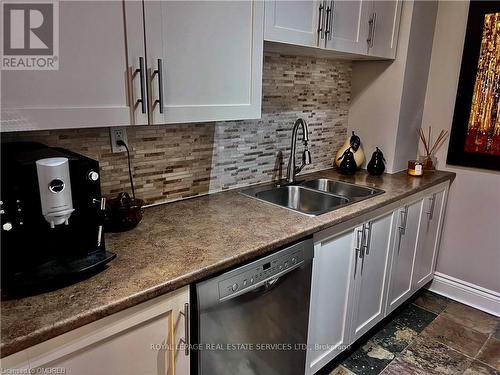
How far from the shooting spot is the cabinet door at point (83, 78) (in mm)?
979

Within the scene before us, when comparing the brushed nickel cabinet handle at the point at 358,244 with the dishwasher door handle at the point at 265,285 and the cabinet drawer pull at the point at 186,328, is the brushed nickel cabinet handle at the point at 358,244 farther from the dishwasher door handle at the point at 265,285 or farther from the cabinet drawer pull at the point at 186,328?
the cabinet drawer pull at the point at 186,328

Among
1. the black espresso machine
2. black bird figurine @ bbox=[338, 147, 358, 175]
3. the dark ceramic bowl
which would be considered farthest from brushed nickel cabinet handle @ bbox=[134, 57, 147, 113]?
black bird figurine @ bbox=[338, 147, 358, 175]

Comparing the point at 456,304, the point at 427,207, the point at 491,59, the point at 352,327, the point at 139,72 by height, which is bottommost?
the point at 456,304

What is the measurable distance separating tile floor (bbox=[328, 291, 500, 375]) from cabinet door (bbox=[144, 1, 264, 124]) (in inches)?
59.0

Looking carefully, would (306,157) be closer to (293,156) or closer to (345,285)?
(293,156)

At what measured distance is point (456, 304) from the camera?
2.62 meters

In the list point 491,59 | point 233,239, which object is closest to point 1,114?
point 233,239

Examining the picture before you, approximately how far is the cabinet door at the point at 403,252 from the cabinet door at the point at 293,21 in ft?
3.50

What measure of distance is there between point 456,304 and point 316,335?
148cm

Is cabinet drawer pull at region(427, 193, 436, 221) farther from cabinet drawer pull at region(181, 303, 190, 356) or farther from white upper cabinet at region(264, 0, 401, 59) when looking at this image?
cabinet drawer pull at region(181, 303, 190, 356)

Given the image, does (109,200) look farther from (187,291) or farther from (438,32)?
(438,32)

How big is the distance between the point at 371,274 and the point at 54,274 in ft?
5.16

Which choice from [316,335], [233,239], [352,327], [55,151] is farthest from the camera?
[352,327]

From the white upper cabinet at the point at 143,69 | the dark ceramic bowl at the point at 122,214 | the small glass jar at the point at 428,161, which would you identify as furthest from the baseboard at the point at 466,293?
the dark ceramic bowl at the point at 122,214
